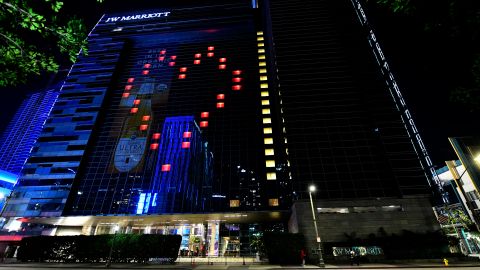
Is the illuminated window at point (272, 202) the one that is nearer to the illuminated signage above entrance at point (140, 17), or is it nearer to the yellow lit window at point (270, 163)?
the yellow lit window at point (270, 163)

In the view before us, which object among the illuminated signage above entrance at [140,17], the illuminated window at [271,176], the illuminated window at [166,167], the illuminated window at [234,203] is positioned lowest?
the illuminated window at [234,203]

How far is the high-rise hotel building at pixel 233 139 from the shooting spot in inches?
1468

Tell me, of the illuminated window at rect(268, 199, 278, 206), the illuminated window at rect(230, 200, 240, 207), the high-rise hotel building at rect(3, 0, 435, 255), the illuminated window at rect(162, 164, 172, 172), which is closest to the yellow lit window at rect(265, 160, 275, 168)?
the high-rise hotel building at rect(3, 0, 435, 255)

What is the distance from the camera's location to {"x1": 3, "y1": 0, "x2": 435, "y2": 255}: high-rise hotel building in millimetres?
37281

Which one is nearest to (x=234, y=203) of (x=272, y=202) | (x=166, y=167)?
(x=272, y=202)

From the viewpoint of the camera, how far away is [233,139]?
55250mm

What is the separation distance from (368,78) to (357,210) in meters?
27.4

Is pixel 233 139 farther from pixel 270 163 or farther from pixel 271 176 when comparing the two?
pixel 271 176

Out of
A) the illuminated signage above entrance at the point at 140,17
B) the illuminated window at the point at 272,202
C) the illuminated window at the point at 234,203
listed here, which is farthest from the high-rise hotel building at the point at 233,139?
the illuminated signage above entrance at the point at 140,17

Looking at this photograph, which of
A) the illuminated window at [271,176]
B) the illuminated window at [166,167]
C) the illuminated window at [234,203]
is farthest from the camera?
the illuminated window at [166,167]

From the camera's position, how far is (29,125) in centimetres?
14700

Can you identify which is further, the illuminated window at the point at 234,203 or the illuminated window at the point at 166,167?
the illuminated window at the point at 166,167

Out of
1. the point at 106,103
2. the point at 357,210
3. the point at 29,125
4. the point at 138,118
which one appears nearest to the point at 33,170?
the point at 106,103

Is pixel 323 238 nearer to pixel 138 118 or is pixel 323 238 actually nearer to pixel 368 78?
pixel 368 78
